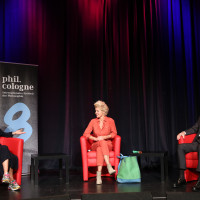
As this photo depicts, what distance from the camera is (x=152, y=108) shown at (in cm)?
559

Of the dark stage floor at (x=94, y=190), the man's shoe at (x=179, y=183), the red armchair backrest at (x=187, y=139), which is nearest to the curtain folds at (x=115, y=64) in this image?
the dark stage floor at (x=94, y=190)

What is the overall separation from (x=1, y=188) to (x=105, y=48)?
3.18 m

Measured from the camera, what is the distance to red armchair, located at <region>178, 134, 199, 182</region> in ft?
12.6

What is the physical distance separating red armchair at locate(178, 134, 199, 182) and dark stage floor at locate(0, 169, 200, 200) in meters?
0.18

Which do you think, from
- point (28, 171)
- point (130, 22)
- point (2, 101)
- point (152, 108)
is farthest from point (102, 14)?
point (28, 171)

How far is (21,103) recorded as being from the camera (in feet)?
15.7

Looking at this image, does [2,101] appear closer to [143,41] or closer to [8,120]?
[8,120]

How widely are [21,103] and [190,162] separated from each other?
268 centimetres

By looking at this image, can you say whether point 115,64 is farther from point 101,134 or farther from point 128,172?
point 128,172

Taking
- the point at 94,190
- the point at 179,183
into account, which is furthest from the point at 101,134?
the point at 179,183

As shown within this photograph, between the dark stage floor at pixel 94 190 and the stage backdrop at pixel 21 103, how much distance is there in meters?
0.64

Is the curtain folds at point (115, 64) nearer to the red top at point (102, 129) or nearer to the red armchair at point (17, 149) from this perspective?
the red top at point (102, 129)

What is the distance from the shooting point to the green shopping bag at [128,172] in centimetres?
390

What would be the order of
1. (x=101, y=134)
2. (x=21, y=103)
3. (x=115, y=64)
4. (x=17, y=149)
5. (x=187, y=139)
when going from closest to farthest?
(x=17, y=149)
(x=187, y=139)
(x=101, y=134)
(x=21, y=103)
(x=115, y=64)
